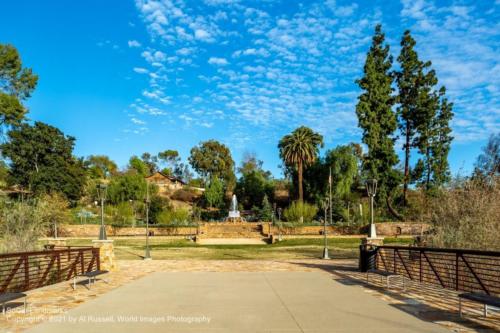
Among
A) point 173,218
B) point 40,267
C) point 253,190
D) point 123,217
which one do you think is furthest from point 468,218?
point 253,190

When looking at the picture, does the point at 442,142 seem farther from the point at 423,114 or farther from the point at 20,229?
the point at 20,229

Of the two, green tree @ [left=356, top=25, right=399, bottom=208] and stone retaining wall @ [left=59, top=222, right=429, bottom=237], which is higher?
green tree @ [left=356, top=25, right=399, bottom=208]

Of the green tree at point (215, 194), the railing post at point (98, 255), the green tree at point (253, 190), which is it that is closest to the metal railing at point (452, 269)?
the railing post at point (98, 255)

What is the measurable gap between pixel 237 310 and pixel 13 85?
34180mm

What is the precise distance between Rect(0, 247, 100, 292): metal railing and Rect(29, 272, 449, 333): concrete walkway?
2.15 meters

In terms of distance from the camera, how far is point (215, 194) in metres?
69.5

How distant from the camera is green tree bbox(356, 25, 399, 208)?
36188mm

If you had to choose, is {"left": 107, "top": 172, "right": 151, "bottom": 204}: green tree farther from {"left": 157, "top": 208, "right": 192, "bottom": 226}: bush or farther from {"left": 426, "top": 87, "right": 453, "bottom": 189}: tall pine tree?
{"left": 426, "top": 87, "right": 453, "bottom": 189}: tall pine tree

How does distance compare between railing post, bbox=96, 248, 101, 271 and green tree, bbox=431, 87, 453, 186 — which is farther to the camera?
green tree, bbox=431, 87, 453, 186

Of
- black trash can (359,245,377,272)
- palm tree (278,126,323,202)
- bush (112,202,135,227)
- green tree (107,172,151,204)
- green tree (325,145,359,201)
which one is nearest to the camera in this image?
black trash can (359,245,377,272)

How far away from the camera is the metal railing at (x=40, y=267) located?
30.2 feet

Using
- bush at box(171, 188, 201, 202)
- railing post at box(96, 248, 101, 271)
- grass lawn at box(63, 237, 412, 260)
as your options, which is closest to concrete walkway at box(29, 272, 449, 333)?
railing post at box(96, 248, 101, 271)

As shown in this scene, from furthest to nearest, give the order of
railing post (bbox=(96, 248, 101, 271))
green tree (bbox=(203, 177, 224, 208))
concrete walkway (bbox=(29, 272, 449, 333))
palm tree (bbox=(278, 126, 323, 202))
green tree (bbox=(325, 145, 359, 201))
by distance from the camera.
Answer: green tree (bbox=(203, 177, 224, 208)) → palm tree (bbox=(278, 126, 323, 202)) → green tree (bbox=(325, 145, 359, 201)) → railing post (bbox=(96, 248, 101, 271)) → concrete walkway (bbox=(29, 272, 449, 333))

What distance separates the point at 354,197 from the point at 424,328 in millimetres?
50988
